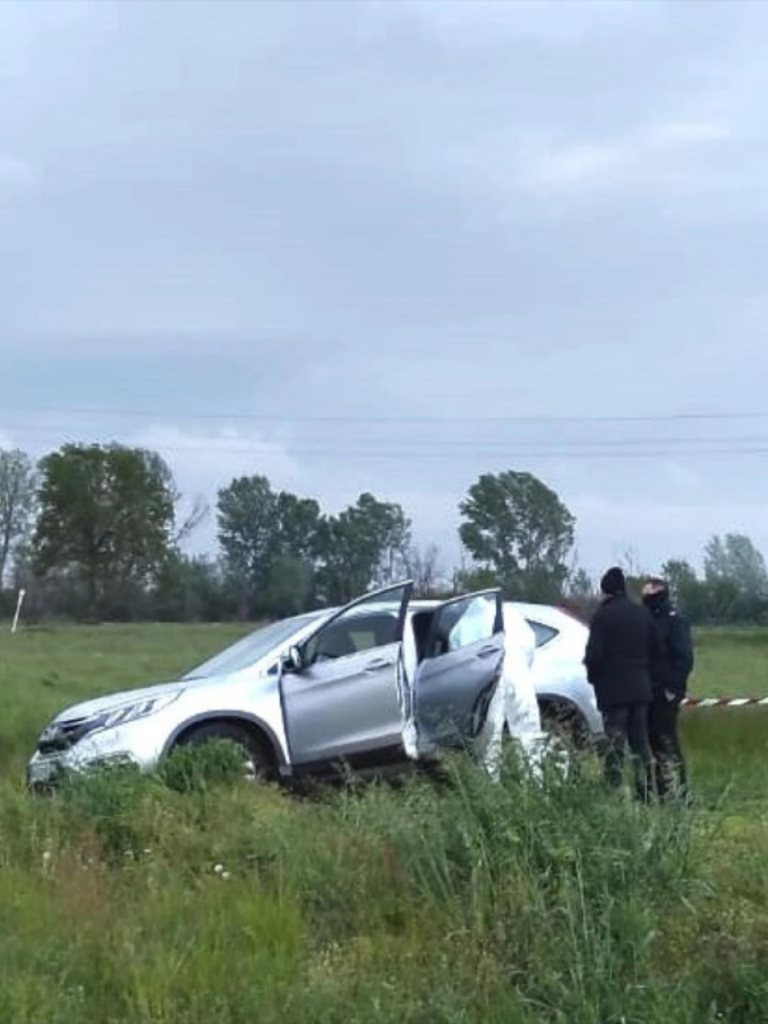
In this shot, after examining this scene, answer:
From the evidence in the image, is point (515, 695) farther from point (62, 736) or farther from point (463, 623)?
point (62, 736)

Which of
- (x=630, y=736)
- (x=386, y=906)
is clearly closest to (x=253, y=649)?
(x=630, y=736)

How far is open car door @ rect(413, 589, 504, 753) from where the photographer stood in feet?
39.9

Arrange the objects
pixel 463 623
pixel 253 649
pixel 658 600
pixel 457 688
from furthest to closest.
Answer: pixel 253 649 → pixel 463 623 → pixel 658 600 → pixel 457 688

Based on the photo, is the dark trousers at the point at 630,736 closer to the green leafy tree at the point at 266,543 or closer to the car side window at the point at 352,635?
the car side window at the point at 352,635

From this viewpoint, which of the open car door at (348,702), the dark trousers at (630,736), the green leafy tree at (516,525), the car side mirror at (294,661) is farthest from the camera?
the green leafy tree at (516,525)

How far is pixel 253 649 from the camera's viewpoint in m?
13.8

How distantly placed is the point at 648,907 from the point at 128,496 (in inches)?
2396

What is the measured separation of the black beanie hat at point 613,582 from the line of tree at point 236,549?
26.7 meters

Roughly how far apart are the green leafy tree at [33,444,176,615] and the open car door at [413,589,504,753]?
2056 inches

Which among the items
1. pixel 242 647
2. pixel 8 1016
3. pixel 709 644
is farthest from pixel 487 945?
pixel 709 644

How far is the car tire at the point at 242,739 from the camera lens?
12.6 m

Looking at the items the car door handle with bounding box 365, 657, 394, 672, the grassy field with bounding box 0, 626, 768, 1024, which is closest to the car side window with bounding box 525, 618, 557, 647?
the car door handle with bounding box 365, 657, 394, 672

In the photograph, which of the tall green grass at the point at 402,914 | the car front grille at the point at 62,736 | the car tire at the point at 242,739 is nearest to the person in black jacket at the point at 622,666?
the car tire at the point at 242,739

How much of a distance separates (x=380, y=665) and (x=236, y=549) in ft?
155
